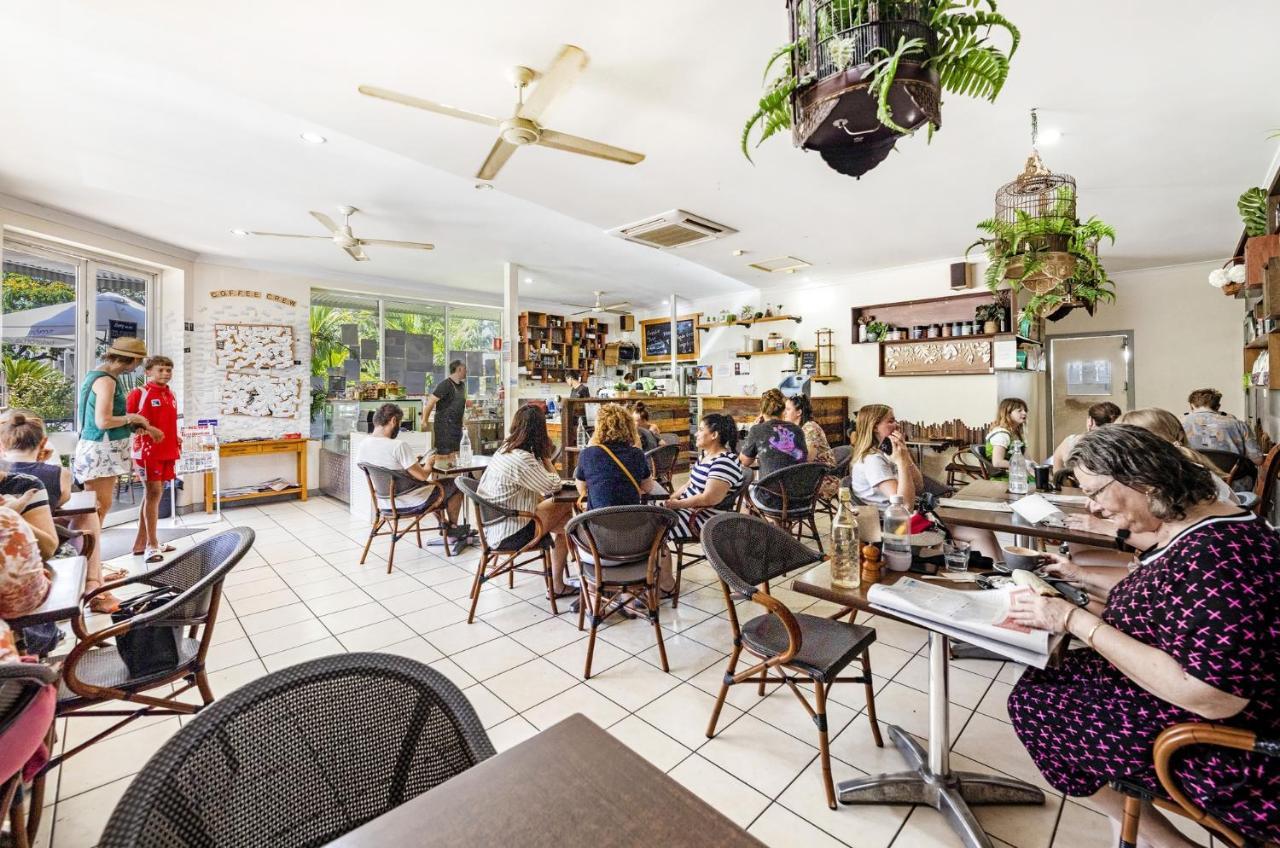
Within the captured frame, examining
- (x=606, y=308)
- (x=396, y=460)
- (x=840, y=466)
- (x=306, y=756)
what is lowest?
(x=306, y=756)

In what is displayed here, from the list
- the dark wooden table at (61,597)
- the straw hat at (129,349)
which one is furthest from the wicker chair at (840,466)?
the straw hat at (129,349)

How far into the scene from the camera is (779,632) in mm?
2133

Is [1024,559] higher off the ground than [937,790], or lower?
higher

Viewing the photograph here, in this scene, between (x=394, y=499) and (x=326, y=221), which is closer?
(x=394, y=499)

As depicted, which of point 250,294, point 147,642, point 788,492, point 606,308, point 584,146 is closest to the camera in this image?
point 147,642

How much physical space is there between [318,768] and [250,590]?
361 centimetres

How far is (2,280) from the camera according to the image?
4.56 meters

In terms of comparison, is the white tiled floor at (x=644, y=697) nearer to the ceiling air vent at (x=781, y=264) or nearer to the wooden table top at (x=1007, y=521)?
the wooden table top at (x=1007, y=521)

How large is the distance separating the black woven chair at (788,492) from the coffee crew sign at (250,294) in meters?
6.37

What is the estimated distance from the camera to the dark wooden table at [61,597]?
61.9 inches

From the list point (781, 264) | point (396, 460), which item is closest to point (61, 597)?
point (396, 460)

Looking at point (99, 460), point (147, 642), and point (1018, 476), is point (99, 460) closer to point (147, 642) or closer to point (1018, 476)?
point (147, 642)

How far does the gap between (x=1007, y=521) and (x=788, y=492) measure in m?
1.50

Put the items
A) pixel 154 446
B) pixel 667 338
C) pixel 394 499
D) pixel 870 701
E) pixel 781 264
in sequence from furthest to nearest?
pixel 667 338 < pixel 781 264 < pixel 154 446 < pixel 394 499 < pixel 870 701
